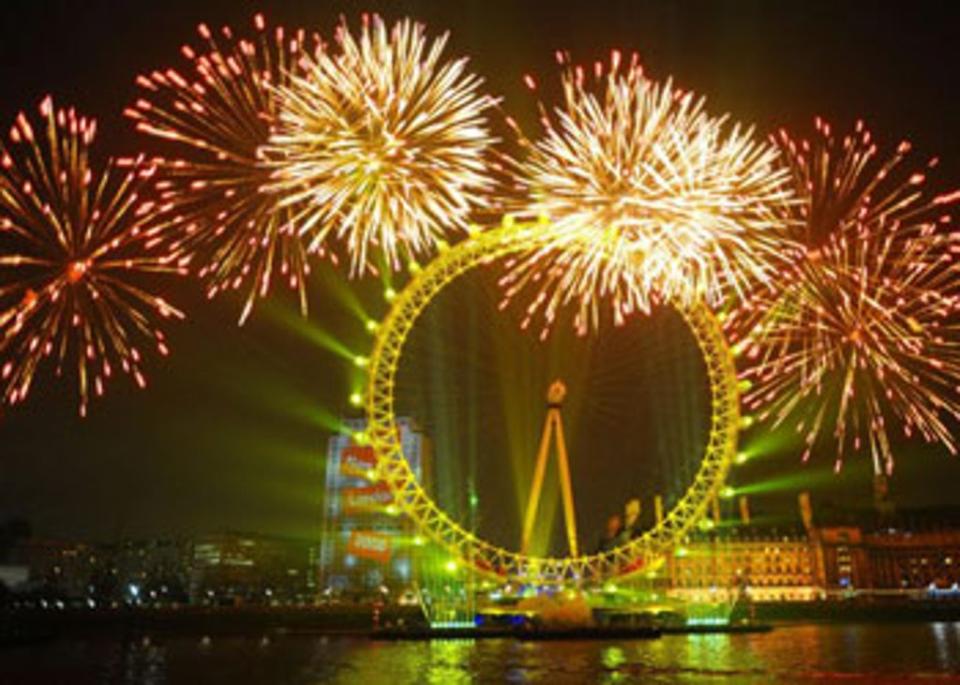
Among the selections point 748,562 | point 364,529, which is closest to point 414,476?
point 364,529

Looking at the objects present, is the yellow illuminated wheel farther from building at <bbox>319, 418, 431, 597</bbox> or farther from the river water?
building at <bbox>319, 418, 431, 597</bbox>

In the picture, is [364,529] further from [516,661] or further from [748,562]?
[516,661]

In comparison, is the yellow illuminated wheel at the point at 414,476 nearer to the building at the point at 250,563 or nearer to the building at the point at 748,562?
the building at the point at 748,562

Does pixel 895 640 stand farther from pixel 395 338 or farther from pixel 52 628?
pixel 52 628

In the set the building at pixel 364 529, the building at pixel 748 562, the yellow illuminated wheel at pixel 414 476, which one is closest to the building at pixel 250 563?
the building at pixel 364 529

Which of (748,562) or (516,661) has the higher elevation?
(748,562)

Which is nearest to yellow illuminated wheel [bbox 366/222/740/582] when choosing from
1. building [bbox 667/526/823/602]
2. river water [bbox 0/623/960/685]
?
river water [bbox 0/623/960/685]

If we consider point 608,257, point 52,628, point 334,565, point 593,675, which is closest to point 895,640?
point 593,675
